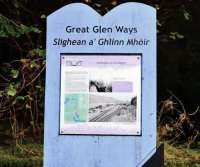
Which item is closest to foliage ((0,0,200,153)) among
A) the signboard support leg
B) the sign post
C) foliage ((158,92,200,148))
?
foliage ((158,92,200,148))

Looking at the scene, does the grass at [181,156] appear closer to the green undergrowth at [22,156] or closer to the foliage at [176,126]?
the foliage at [176,126]

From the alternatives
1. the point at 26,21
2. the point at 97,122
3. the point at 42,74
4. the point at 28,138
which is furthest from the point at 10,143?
the point at 97,122

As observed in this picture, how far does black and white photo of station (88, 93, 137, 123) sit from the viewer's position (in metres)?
5.34

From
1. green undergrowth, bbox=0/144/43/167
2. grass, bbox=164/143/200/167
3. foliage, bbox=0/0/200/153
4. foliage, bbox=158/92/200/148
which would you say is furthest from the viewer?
foliage, bbox=158/92/200/148

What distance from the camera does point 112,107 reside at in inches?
210

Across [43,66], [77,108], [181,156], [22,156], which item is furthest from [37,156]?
[77,108]

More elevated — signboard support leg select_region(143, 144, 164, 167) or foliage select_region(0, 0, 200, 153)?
foliage select_region(0, 0, 200, 153)

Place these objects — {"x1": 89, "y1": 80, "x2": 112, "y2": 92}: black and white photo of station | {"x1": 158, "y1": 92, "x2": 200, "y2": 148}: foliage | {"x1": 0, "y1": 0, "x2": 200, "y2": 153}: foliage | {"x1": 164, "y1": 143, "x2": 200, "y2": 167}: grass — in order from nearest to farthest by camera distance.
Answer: {"x1": 89, "y1": 80, "x2": 112, "y2": 92}: black and white photo of station, {"x1": 164, "y1": 143, "x2": 200, "y2": 167}: grass, {"x1": 0, "y1": 0, "x2": 200, "y2": 153}: foliage, {"x1": 158, "y1": 92, "x2": 200, "y2": 148}: foliage

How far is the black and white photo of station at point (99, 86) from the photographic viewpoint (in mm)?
5332

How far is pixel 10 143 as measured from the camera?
900 centimetres

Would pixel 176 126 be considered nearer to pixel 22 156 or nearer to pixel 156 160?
pixel 22 156

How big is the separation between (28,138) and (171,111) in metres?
2.30

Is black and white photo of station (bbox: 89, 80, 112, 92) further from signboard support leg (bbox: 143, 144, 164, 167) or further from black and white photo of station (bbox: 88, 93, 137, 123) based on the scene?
signboard support leg (bbox: 143, 144, 164, 167)

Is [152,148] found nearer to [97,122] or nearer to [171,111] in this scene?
[97,122]
